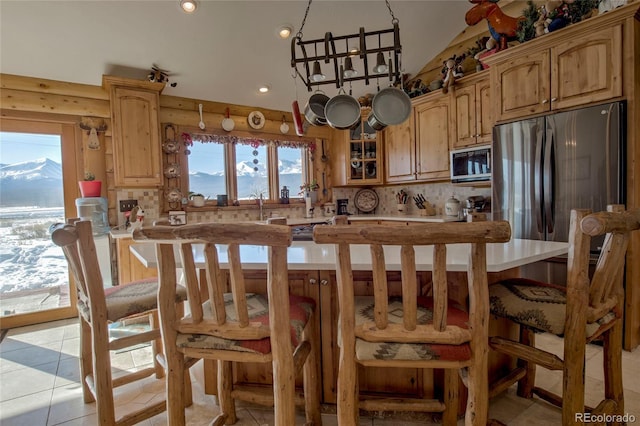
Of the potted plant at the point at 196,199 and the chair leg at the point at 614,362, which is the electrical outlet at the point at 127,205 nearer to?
the potted plant at the point at 196,199

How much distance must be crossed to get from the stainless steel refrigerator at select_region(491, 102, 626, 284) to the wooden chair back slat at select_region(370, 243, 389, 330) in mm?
2097

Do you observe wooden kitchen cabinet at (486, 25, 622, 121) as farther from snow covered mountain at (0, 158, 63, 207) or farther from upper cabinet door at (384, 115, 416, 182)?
snow covered mountain at (0, 158, 63, 207)

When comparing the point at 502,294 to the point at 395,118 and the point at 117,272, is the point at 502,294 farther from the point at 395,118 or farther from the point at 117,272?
the point at 117,272

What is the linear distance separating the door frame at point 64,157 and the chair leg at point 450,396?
3612 millimetres

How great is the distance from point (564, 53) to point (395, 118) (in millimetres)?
1679

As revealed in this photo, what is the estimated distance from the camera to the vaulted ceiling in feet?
8.86

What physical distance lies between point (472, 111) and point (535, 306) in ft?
8.90

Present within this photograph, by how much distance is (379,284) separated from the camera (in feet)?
3.35

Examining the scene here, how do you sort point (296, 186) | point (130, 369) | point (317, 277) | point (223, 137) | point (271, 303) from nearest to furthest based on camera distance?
point (271, 303) < point (317, 277) < point (130, 369) < point (223, 137) < point (296, 186)

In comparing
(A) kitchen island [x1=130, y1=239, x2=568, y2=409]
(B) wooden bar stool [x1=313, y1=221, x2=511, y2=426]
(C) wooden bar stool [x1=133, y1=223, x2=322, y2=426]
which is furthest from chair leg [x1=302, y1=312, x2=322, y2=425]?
(B) wooden bar stool [x1=313, y1=221, x2=511, y2=426]

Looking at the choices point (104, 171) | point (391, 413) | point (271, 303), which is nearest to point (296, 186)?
point (104, 171)

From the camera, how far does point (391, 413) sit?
5.58 ft

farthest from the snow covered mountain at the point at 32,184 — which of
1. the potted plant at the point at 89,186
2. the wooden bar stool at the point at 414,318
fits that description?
the wooden bar stool at the point at 414,318

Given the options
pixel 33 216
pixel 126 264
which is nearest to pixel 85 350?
pixel 126 264
